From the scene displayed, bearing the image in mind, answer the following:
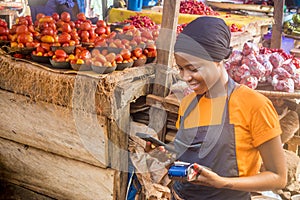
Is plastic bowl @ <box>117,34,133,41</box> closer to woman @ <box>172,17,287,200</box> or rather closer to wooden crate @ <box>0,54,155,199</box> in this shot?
wooden crate @ <box>0,54,155,199</box>

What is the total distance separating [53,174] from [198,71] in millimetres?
2074

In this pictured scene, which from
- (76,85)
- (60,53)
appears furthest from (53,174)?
(60,53)

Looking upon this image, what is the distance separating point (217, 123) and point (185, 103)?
0.85 feet

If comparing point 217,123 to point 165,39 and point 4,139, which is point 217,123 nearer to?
point 165,39

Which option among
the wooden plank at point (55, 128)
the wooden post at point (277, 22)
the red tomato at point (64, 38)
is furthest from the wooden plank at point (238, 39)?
the wooden plank at point (55, 128)

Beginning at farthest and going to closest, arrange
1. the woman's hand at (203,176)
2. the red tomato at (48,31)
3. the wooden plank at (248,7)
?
the wooden plank at (248,7) < the red tomato at (48,31) < the woman's hand at (203,176)

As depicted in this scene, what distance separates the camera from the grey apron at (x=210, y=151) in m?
1.56

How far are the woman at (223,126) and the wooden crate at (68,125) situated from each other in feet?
3.73

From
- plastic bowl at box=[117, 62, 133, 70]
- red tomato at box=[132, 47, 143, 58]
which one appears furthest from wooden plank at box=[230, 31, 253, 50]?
plastic bowl at box=[117, 62, 133, 70]

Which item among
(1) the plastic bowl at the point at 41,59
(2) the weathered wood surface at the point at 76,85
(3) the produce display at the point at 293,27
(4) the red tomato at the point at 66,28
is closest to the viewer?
(2) the weathered wood surface at the point at 76,85

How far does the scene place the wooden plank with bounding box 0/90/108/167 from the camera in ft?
9.17

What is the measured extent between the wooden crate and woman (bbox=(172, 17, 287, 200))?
1.14m

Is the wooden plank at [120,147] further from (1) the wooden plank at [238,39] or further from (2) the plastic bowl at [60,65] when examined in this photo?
(1) the wooden plank at [238,39]

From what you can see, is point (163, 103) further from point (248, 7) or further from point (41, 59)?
point (248, 7)
